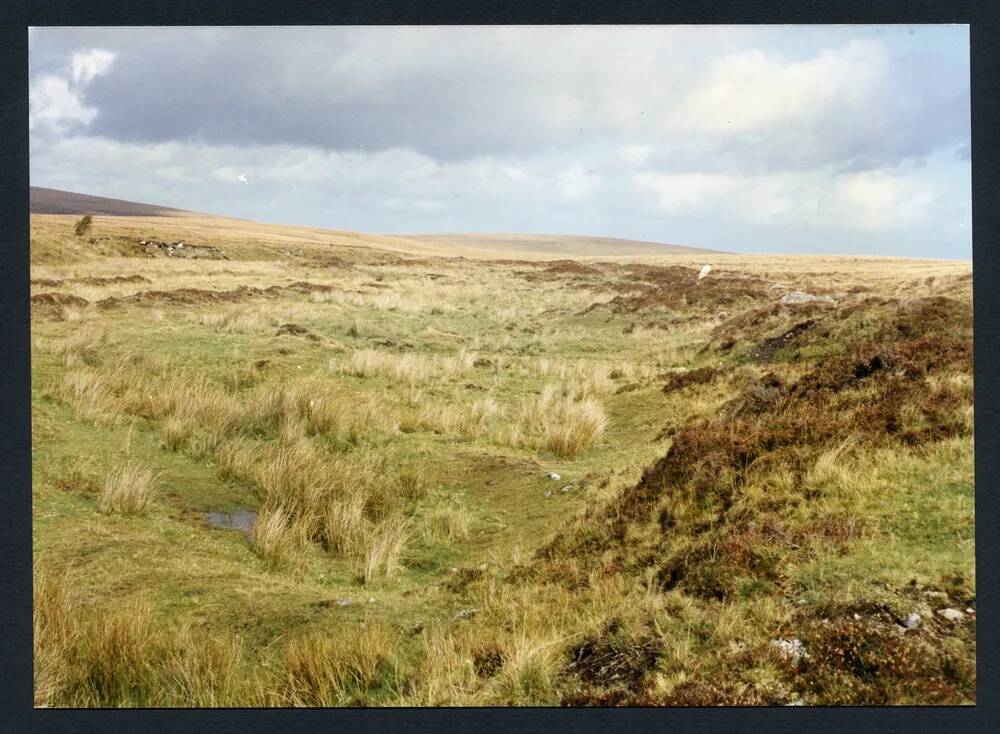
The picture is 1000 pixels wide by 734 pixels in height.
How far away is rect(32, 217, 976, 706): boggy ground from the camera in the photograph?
16.9 feet

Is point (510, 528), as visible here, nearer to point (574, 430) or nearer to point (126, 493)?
point (574, 430)

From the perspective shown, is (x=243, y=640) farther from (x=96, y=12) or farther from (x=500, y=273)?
(x=500, y=273)

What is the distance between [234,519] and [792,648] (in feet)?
21.1

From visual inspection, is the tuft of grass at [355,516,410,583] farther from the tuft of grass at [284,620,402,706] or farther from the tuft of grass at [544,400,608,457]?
the tuft of grass at [544,400,608,457]

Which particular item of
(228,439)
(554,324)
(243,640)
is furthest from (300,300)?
(243,640)

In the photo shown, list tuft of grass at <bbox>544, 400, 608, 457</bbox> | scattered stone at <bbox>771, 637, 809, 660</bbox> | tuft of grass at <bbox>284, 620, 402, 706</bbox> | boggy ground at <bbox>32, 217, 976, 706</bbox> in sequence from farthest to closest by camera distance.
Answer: tuft of grass at <bbox>544, 400, 608, 457</bbox>
tuft of grass at <bbox>284, 620, 402, 706</bbox>
boggy ground at <bbox>32, 217, 976, 706</bbox>
scattered stone at <bbox>771, 637, 809, 660</bbox>

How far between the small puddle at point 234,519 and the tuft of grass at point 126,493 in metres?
0.73

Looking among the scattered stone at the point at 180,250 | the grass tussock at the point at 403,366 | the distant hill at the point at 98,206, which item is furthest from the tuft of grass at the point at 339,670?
the distant hill at the point at 98,206

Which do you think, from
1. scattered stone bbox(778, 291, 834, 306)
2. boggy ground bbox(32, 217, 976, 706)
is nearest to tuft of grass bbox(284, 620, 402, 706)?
boggy ground bbox(32, 217, 976, 706)

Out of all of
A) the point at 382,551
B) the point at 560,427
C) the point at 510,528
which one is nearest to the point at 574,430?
the point at 560,427

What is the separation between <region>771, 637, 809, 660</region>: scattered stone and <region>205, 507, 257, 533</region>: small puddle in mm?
5940

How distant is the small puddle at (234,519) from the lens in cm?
821

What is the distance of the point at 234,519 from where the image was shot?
8.48 meters

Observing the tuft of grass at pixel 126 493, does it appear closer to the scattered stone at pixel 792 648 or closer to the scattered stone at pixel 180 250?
the scattered stone at pixel 792 648
